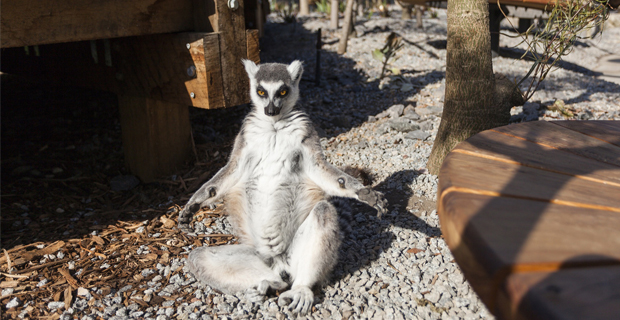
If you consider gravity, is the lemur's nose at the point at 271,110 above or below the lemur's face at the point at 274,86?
below

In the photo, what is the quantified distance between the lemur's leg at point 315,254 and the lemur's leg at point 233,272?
134 millimetres

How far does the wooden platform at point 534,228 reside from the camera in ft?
2.25

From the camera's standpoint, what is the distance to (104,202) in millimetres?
3432

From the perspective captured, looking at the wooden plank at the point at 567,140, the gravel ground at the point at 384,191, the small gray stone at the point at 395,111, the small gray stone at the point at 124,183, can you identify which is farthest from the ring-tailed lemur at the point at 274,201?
the small gray stone at the point at 395,111

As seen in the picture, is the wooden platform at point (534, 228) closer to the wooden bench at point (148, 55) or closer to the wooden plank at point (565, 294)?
the wooden plank at point (565, 294)

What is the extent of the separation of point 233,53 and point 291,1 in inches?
435

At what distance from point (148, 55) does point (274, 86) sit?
1476mm

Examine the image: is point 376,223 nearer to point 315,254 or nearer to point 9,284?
point 315,254

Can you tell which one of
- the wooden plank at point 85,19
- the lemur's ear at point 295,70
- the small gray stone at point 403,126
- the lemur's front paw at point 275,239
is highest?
the wooden plank at point 85,19

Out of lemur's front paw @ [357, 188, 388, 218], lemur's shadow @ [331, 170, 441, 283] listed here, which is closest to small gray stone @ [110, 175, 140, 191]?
lemur's shadow @ [331, 170, 441, 283]

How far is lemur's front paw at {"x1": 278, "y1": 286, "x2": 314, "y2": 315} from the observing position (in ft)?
6.97

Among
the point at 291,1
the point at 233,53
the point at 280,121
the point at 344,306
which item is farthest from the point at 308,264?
the point at 291,1

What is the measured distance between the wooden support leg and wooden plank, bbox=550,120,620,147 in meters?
2.92

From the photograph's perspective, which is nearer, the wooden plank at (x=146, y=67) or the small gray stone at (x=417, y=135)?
the wooden plank at (x=146, y=67)
